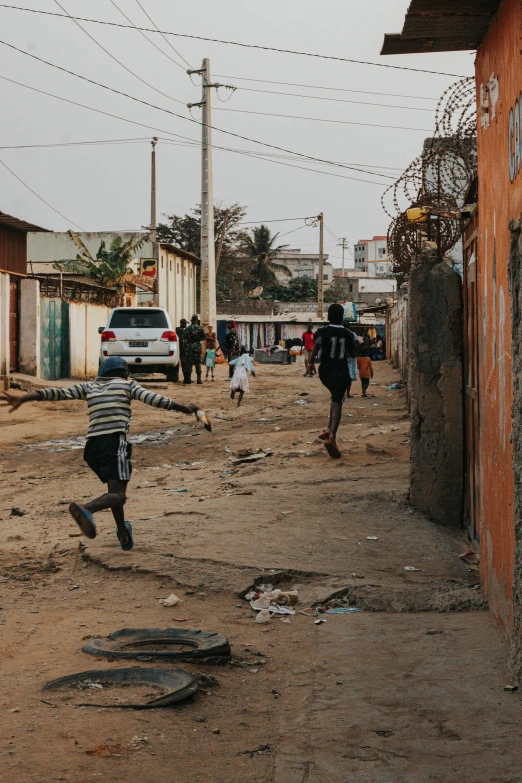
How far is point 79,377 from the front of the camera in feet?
86.3

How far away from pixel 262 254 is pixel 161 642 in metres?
68.0

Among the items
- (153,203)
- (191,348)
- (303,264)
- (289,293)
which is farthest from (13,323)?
(303,264)

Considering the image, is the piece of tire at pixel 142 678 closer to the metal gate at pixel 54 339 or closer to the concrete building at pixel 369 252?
the metal gate at pixel 54 339

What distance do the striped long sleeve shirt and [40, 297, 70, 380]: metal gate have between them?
17.4 meters

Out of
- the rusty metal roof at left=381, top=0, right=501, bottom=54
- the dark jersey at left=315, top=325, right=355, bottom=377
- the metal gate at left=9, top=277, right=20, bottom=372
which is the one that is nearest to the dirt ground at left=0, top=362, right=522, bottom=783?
the dark jersey at left=315, top=325, right=355, bottom=377

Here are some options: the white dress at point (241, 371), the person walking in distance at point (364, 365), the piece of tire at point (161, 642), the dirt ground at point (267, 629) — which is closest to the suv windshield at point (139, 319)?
the white dress at point (241, 371)

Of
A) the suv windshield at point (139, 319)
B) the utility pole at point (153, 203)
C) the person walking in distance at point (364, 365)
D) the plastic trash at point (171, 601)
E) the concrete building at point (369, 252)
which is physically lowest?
the plastic trash at point (171, 601)

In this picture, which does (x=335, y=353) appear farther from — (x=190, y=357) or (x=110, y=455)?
(x=190, y=357)

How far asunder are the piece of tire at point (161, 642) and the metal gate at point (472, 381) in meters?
2.53

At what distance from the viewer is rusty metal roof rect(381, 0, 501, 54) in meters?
4.80

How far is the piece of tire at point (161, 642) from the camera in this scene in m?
4.47

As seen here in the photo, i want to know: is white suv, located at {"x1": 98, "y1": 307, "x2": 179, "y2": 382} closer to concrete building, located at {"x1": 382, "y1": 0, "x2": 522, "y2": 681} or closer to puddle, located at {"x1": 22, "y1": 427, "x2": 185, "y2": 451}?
puddle, located at {"x1": 22, "y1": 427, "x2": 185, "y2": 451}

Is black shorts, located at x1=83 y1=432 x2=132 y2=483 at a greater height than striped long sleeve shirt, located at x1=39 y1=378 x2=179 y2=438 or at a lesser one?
lesser

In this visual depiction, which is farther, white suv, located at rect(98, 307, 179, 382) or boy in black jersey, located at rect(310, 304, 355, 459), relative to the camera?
white suv, located at rect(98, 307, 179, 382)
